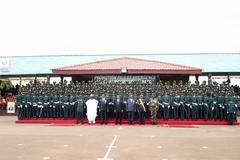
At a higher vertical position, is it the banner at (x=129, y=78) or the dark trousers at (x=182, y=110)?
the banner at (x=129, y=78)

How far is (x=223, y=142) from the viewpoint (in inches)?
351

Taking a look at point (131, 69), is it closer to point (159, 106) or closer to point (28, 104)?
point (159, 106)

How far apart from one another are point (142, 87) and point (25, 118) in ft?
22.0

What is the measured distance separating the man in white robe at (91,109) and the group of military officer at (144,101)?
1.02ft

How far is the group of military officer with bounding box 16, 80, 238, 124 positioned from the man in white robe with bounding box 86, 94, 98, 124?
0.31 m

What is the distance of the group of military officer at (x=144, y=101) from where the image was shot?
14.7 metres

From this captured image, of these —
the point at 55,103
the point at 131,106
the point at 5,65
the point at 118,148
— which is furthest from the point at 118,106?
the point at 5,65

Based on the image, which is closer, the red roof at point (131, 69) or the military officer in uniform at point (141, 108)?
the military officer in uniform at point (141, 108)

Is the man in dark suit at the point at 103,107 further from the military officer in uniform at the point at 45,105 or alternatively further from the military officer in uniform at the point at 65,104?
the military officer in uniform at the point at 45,105

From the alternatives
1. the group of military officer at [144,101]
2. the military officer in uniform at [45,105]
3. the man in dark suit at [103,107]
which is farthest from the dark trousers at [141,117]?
the military officer in uniform at [45,105]

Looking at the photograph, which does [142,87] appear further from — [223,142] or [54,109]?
[223,142]

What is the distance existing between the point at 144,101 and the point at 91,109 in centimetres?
275

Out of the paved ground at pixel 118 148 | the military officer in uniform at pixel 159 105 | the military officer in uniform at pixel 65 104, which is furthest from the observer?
the military officer in uniform at pixel 65 104

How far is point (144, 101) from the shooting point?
48.3 ft
